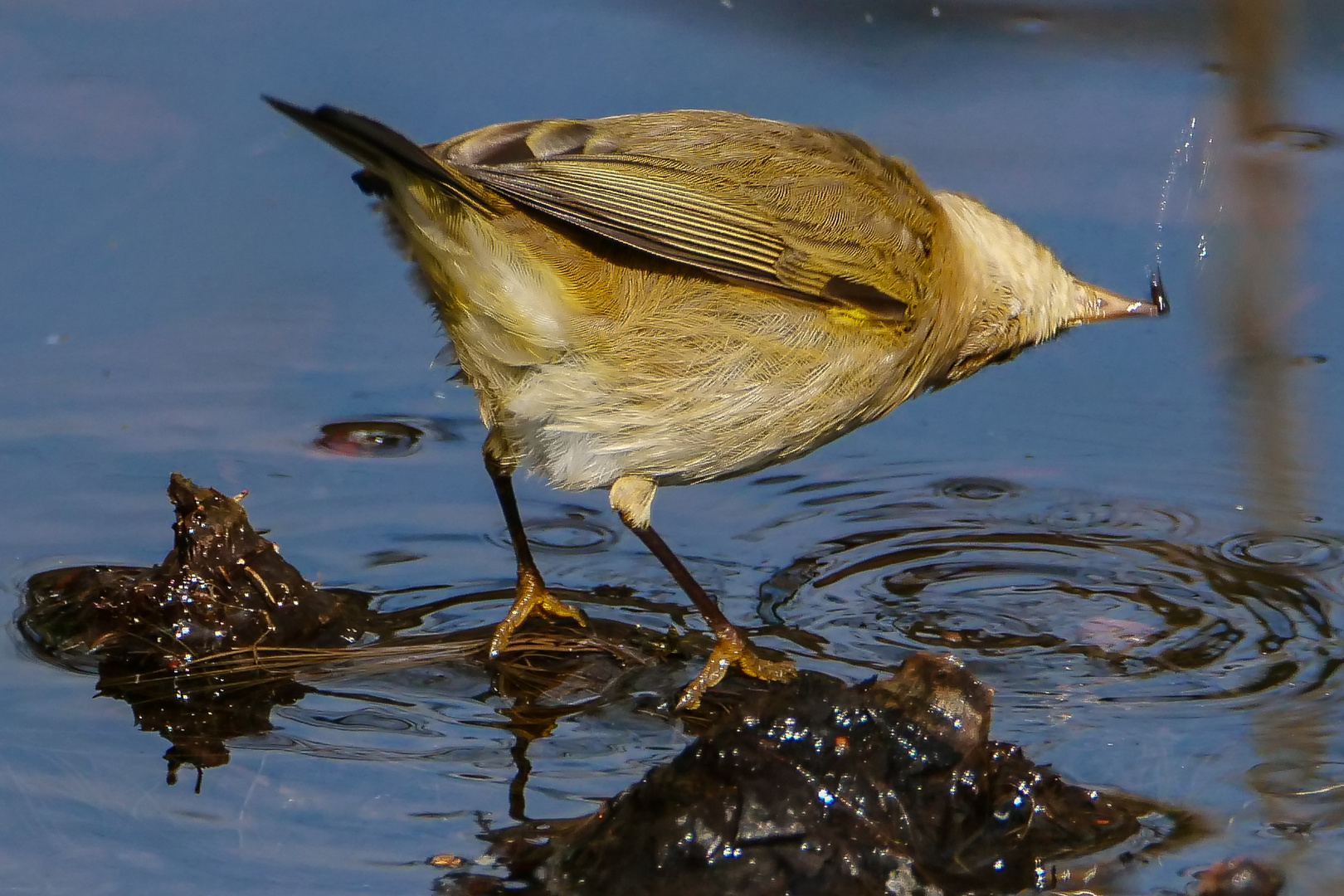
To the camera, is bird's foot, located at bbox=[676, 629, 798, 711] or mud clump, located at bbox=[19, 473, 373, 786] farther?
bird's foot, located at bbox=[676, 629, 798, 711]

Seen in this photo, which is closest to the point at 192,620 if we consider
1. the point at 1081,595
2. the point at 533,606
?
the point at 533,606

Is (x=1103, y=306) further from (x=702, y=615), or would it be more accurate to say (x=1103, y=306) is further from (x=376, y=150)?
(x=376, y=150)

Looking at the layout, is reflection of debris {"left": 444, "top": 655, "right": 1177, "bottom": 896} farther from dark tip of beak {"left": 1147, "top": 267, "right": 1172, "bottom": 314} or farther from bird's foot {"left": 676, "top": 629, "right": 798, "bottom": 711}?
dark tip of beak {"left": 1147, "top": 267, "right": 1172, "bottom": 314}

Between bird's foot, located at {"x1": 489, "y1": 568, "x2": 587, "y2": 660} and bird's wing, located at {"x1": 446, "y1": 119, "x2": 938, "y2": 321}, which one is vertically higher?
bird's wing, located at {"x1": 446, "y1": 119, "x2": 938, "y2": 321}

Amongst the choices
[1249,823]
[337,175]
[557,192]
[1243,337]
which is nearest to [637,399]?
[557,192]

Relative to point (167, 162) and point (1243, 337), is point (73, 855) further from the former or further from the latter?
point (167, 162)

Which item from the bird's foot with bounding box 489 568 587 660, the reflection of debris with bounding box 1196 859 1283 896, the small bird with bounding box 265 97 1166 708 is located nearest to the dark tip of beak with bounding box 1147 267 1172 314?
the small bird with bounding box 265 97 1166 708
